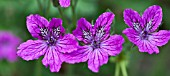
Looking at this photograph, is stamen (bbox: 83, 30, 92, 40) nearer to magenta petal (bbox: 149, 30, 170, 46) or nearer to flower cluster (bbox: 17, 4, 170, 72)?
flower cluster (bbox: 17, 4, 170, 72)

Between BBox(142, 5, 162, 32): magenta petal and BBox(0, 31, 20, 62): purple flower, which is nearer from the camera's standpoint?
BBox(142, 5, 162, 32): magenta petal

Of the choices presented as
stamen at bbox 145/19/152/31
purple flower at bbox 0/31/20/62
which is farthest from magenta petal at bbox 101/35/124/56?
purple flower at bbox 0/31/20/62

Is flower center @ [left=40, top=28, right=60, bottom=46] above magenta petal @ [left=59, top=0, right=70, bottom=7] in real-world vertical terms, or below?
below

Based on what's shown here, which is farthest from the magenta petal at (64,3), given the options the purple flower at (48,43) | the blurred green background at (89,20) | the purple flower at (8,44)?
the purple flower at (8,44)

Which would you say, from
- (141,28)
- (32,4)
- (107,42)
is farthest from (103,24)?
(32,4)

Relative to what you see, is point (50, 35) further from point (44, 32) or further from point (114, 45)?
point (114, 45)

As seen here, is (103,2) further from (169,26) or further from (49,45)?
(49,45)
